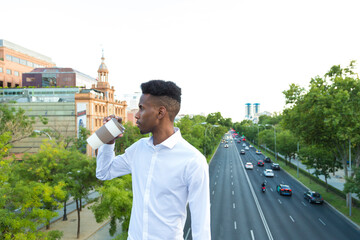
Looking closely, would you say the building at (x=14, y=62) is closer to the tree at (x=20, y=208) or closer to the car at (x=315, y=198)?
the tree at (x=20, y=208)

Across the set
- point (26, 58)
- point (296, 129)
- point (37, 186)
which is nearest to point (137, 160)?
point (37, 186)

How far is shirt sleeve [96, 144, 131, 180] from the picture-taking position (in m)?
2.54

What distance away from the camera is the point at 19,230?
34.7 ft

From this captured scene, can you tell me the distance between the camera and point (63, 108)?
46281mm

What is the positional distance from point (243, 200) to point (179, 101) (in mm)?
25018

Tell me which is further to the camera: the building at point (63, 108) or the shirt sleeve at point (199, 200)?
the building at point (63, 108)

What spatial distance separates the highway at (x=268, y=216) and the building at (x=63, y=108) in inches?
1036

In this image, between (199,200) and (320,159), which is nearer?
(199,200)

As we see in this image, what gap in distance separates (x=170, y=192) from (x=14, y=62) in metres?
79.1

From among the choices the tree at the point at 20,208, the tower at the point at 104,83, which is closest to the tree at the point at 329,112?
the tree at the point at 20,208

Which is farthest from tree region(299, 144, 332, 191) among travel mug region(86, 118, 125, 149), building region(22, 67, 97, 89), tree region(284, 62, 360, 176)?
building region(22, 67, 97, 89)

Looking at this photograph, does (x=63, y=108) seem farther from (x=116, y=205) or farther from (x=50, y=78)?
(x=116, y=205)

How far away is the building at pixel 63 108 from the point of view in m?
45.1

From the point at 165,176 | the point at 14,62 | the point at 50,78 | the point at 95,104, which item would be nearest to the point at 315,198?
the point at 165,176
